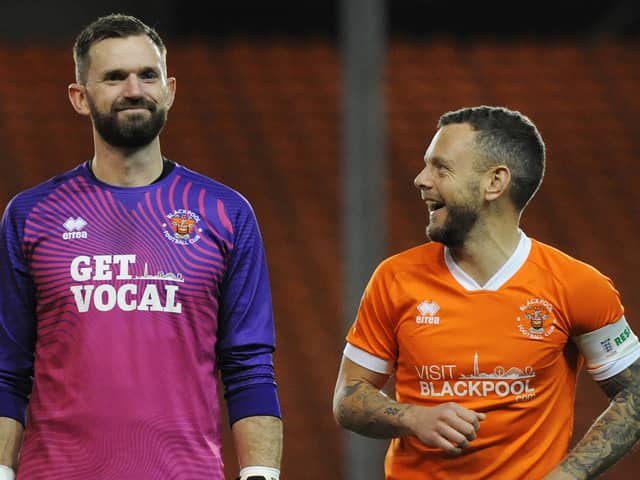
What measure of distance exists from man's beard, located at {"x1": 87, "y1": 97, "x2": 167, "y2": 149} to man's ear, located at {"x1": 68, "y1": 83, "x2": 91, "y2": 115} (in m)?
0.03

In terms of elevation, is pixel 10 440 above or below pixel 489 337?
below

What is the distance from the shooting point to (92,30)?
2635mm

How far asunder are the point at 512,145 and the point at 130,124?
795 mm

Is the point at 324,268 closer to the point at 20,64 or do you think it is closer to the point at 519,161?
the point at 20,64

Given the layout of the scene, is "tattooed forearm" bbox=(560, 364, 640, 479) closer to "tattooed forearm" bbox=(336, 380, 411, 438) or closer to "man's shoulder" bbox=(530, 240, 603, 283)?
"man's shoulder" bbox=(530, 240, 603, 283)

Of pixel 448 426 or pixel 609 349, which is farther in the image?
pixel 609 349

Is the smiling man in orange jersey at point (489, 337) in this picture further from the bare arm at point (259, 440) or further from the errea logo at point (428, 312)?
the bare arm at point (259, 440)

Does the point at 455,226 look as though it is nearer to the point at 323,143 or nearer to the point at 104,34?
the point at 104,34

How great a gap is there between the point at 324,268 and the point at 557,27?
5.07m

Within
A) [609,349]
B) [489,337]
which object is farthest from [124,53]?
[609,349]

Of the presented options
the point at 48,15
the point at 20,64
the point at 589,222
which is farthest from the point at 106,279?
the point at 48,15

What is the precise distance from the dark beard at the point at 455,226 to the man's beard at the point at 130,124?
595mm

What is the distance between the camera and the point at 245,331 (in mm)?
2617

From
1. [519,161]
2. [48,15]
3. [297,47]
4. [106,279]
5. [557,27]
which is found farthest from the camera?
[557,27]
